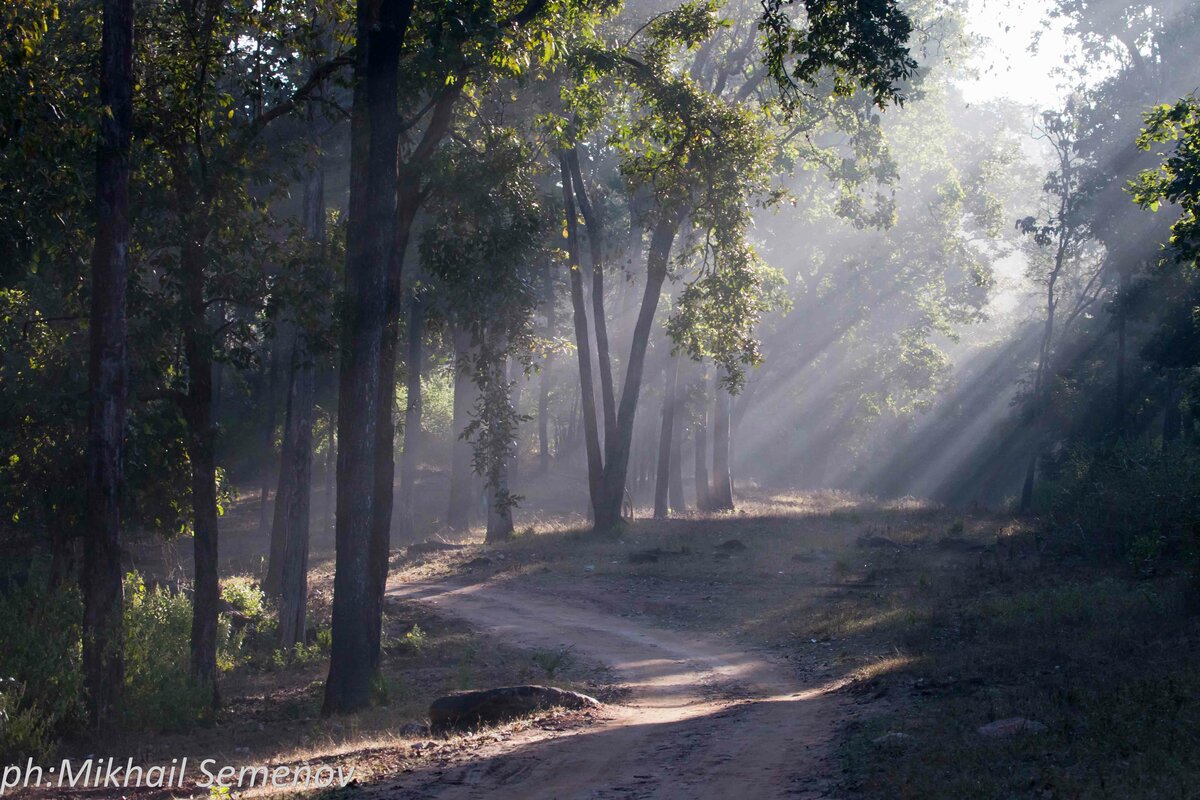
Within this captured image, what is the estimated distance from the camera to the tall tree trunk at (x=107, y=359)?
1197 centimetres

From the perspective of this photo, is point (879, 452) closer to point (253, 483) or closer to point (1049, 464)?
point (1049, 464)

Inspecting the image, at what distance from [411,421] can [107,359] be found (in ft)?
91.0

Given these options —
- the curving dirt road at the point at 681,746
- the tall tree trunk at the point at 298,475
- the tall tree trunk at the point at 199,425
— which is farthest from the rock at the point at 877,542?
the tall tree trunk at the point at 199,425

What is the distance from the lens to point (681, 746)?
9602 mm

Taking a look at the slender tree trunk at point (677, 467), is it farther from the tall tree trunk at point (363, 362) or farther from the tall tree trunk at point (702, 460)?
the tall tree trunk at point (363, 362)

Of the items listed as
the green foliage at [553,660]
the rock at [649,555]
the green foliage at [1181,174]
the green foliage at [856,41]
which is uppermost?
the green foliage at [856,41]

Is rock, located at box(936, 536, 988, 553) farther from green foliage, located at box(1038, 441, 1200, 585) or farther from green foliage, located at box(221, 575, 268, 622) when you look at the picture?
green foliage, located at box(221, 575, 268, 622)

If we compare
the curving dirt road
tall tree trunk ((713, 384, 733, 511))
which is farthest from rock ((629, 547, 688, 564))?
tall tree trunk ((713, 384, 733, 511))

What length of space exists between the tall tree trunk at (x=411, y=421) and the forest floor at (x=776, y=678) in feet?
25.5

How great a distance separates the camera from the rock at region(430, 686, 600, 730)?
11.1m

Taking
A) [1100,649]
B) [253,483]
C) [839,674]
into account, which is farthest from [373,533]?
[253,483]

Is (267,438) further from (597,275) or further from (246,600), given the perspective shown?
(246,600)

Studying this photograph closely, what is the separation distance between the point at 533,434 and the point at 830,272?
27871 mm

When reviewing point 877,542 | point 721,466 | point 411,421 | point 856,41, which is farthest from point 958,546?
point 411,421
